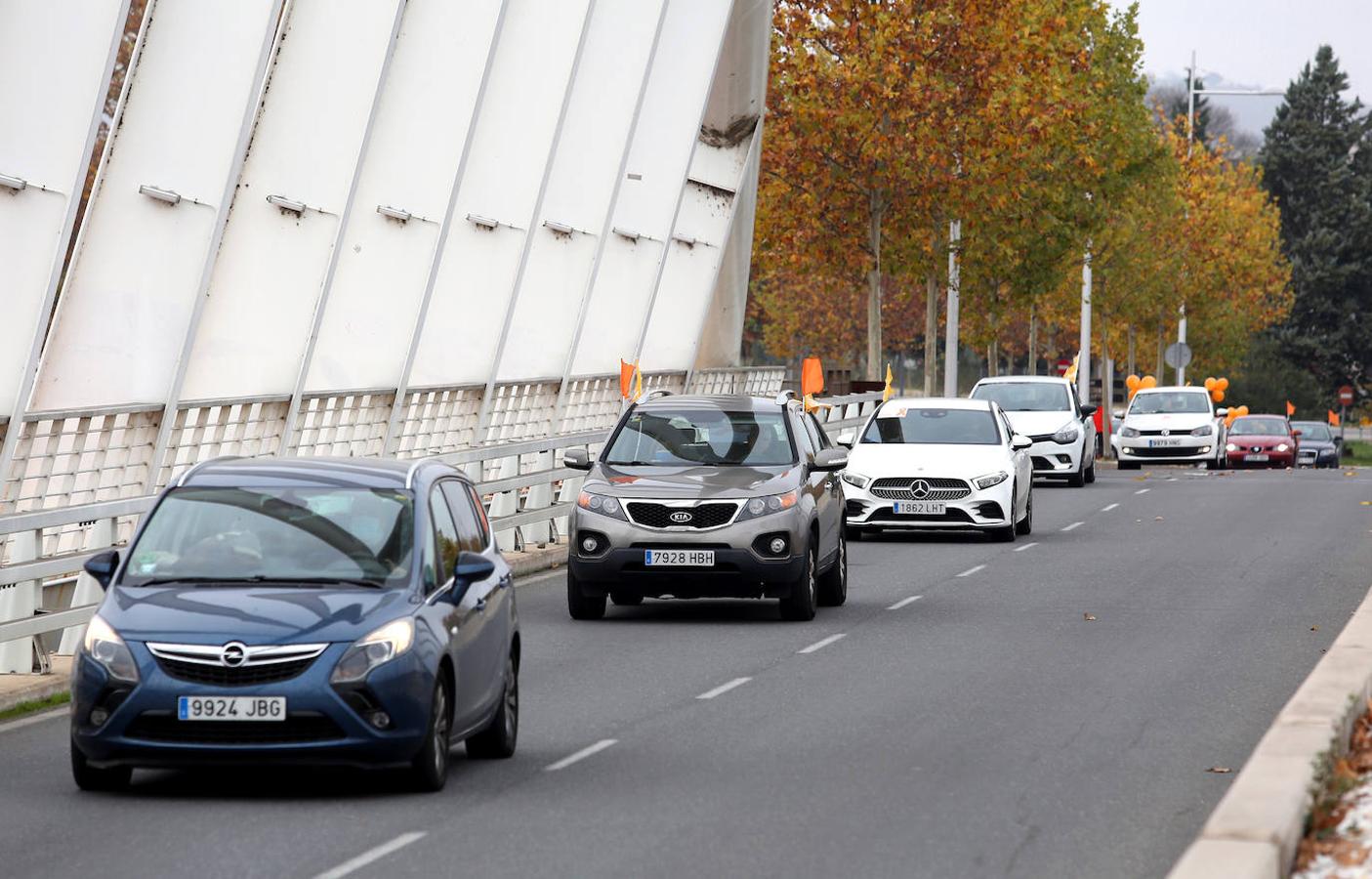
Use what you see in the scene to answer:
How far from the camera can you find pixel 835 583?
20.0 metres

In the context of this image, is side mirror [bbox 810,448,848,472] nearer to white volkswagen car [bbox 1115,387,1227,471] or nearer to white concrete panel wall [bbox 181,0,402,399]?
white concrete panel wall [bbox 181,0,402,399]

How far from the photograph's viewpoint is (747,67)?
129ft

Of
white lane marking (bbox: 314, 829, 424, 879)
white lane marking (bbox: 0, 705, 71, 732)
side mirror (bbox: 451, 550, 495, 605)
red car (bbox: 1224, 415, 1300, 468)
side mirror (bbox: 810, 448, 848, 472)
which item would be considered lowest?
white lane marking (bbox: 314, 829, 424, 879)

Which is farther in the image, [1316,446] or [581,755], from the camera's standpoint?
[1316,446]

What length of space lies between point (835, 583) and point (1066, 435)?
21141 millimetres

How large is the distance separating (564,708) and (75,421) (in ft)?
21.5

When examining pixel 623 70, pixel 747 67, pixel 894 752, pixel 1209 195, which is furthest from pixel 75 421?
pixel 1209 195

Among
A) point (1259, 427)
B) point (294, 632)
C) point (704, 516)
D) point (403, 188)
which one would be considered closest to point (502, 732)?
point (294, 632)

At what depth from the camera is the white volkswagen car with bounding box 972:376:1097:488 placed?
40.5 meters

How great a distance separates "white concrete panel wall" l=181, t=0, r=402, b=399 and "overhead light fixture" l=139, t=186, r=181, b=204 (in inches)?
94.4

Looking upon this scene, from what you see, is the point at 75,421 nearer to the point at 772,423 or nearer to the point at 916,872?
the point at 772,423

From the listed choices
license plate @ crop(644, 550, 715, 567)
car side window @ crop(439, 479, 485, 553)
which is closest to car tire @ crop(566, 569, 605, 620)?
license plate @ crop(644, 550, 715, 567)

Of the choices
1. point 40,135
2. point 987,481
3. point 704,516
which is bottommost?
point 704,516

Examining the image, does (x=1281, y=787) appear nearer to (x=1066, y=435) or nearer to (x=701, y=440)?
(x=701, y=440)
